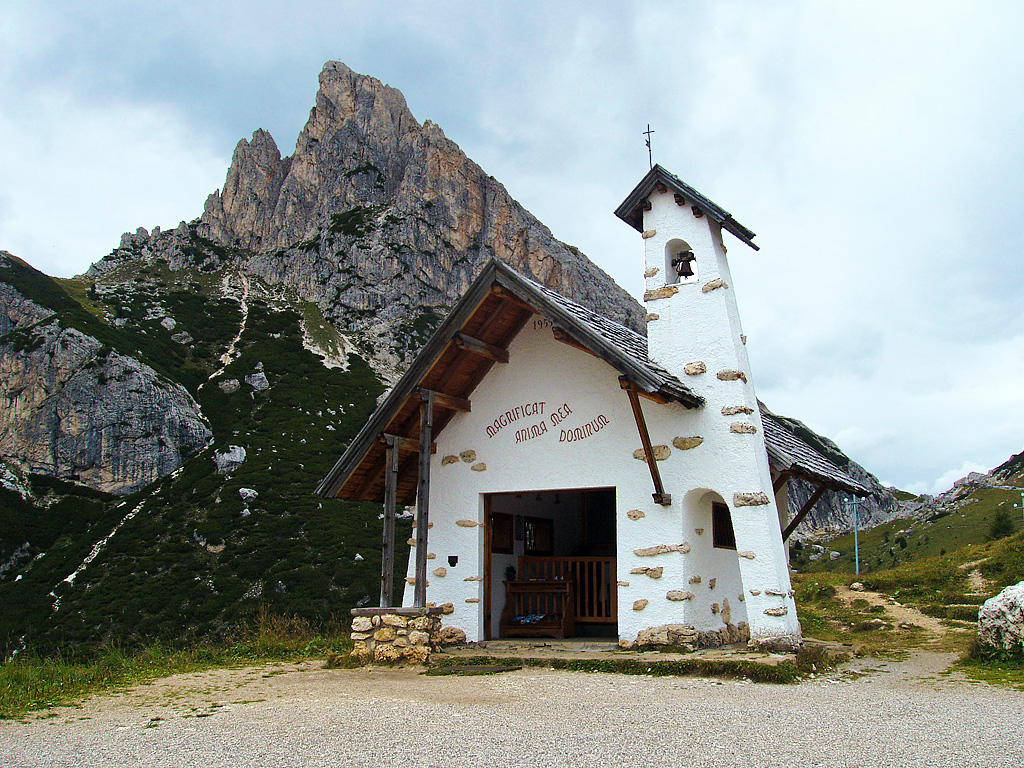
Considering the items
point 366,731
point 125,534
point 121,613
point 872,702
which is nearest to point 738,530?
point 872,702

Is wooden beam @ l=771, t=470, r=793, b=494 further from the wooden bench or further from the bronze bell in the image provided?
the wooden bench

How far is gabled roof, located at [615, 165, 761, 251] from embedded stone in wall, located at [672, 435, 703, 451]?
3.11 meters

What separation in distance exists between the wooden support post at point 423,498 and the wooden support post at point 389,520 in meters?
0.42

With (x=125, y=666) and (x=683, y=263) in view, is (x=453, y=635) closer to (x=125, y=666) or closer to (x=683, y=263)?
(x=125, y=666)

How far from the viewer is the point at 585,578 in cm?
1241

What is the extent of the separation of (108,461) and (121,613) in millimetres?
19774

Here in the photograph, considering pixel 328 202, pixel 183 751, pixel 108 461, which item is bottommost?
pixel 183 751

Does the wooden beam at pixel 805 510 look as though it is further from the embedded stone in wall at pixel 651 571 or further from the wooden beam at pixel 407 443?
the wooden beam at pixel 407 443

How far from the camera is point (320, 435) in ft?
180

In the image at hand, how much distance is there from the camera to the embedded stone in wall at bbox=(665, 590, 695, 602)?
1014cm

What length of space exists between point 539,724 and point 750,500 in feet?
16.2

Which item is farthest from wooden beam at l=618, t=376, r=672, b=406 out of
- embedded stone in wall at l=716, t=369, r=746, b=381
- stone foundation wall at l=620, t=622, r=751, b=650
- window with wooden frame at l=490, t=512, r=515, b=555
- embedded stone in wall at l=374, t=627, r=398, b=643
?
embedded stone in wall at l=374, t=627, r=398, b=643

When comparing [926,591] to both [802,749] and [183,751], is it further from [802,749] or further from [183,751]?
[183,751]

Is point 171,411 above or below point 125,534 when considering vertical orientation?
above
